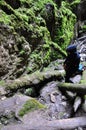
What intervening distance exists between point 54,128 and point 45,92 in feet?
10.9

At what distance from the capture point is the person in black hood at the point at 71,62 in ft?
24.8

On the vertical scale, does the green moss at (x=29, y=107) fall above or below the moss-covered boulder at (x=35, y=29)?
below

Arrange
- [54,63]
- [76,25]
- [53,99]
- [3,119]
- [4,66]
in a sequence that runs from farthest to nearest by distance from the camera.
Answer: [76,25] < [54,63] < [4,66] < [53,99] < [3,119]

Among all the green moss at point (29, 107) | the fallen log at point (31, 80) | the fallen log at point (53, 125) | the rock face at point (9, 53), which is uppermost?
the rock face at point (9, 53)

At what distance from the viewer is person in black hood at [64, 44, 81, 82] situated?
7.55 meters

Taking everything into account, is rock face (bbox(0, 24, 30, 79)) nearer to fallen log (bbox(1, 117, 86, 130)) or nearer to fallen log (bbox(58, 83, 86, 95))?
fallen log (bbox(58, 83, 86, 95))

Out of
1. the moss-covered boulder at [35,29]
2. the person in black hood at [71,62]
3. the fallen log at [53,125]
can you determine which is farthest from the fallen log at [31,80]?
the fallen log at [53,125]

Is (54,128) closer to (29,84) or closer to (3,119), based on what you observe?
(3,119)

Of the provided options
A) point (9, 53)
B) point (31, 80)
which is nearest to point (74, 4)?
point (9, 53)

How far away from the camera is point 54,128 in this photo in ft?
15.7

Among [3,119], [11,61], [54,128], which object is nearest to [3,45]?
[11,61]

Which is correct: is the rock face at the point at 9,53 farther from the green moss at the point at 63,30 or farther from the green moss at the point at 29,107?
the green moss at the point at 63,30

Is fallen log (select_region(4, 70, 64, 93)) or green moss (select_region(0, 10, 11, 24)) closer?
fallen log (select_region(4, 70, 64, 93))

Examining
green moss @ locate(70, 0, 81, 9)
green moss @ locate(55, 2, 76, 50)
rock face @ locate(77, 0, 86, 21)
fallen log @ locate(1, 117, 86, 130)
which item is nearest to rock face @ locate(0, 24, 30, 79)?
fallen log @ locate(1, 117, 86, 130)
